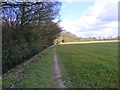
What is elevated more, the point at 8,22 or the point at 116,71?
the point at 8,22

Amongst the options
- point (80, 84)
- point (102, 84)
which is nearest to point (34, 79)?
point (80, 84)

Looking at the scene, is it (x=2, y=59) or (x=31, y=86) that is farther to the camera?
(x=2, y=59)

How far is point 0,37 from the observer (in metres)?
21.1

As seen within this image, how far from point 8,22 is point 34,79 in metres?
15.9

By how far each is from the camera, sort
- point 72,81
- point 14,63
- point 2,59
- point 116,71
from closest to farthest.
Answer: point 72,81, point 116,71, point 2,59, point 14,63

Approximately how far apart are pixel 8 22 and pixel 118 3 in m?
15.0

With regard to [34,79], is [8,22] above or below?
above

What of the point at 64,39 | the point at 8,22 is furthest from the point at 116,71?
the point at 64,39

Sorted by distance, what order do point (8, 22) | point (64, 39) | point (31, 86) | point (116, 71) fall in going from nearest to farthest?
point (31, 86), point (116, 71), point (8, 22), point (64, 39)

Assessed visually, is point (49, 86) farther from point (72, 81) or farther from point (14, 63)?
point (14, 63)

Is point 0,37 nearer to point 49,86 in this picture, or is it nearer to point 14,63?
point 14,63

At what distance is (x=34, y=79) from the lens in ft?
43.1

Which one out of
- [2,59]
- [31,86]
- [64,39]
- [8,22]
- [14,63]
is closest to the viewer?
[31,86]

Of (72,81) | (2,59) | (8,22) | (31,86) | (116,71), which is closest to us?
(31,86)
